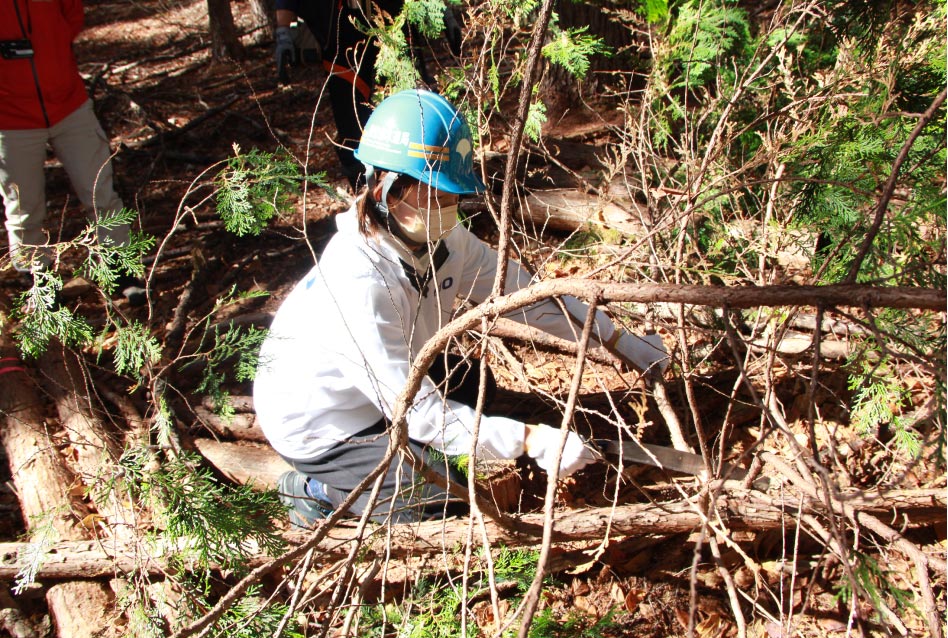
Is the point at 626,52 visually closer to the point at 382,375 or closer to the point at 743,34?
the point at 743,34

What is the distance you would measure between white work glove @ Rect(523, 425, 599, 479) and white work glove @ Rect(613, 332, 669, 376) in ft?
1.89

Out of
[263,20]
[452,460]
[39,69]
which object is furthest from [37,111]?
[263,20]

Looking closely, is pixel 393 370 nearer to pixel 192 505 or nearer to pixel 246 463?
pixel 192 505

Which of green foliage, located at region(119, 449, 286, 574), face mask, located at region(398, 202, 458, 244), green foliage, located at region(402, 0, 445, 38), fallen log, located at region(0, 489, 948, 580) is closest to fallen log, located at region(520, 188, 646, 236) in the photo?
green foliage, located at region(402, 0, 445, 38)

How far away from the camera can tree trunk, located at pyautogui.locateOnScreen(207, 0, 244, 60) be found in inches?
324

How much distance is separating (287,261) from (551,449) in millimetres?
3163

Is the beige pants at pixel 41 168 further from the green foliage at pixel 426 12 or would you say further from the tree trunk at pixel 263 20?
the tree trunk at pixel 263 20

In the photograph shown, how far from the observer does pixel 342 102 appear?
485 centimetres

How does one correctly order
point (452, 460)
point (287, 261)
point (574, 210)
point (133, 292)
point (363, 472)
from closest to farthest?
point (452, 460) < point (363, 472) < point (574, 210) < point (133, 292) < point (287, 261)

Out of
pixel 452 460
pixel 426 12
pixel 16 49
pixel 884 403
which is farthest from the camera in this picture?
pixel 16 49

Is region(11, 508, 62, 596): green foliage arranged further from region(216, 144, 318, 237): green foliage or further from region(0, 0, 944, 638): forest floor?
region(216, 144, 318, 237): green foliage

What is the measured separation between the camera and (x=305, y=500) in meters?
3.18

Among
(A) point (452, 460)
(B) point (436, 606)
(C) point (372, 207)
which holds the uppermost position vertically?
(C) point (372, 207)

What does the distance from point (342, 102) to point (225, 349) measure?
3047mm
